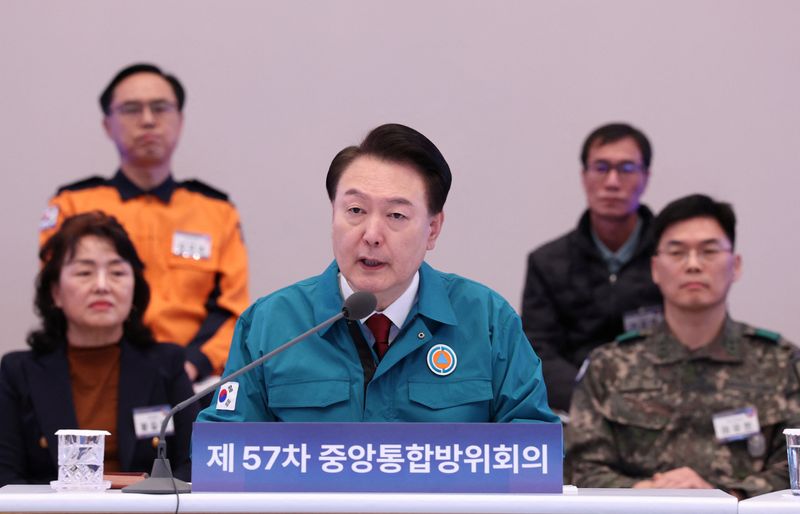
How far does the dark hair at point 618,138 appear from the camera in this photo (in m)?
4.05

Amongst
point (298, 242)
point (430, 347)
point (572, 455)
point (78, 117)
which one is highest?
point (78, 117)

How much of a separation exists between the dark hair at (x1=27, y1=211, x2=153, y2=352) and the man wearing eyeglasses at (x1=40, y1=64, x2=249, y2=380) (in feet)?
1.50

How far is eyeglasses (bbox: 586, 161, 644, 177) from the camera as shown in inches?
158

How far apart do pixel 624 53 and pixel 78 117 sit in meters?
2.12

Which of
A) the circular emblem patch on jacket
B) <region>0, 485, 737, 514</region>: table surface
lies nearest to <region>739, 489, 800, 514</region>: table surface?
<region>0, 485, 737, 514</region>: table surface

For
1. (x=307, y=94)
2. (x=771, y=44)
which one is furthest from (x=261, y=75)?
(x=771, y=44)

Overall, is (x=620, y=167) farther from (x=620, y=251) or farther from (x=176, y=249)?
(x=176, y=249)

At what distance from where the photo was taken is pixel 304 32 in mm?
4695

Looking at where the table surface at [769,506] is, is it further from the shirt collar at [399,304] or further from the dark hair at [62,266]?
the dark hair at [62,266]

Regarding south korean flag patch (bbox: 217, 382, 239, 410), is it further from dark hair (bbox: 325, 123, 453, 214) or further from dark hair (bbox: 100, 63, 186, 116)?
dark hair (bbox: 100, 63, 186, 116)

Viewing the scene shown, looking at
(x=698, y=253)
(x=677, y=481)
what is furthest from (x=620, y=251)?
(x=677, y=481)

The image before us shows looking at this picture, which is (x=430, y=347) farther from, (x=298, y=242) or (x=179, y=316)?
(x=298, y=242)

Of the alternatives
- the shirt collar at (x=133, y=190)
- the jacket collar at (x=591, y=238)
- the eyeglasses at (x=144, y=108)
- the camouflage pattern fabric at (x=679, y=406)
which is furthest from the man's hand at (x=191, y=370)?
the jacket collar at (x=591, y=238)

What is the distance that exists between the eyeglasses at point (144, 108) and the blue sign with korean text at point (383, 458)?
2.32 metres
